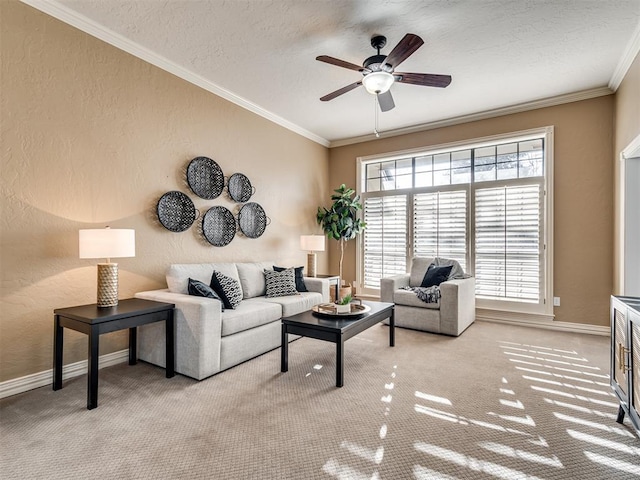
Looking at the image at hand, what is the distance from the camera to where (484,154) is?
16.6ft

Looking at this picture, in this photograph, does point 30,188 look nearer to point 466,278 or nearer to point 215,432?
point 215,432

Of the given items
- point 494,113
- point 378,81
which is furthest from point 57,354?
point 494,113

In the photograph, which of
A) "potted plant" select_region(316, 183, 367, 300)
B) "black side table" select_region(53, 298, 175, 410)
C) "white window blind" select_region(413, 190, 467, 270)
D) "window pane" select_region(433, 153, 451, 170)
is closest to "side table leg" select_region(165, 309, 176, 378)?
"black side table" select_region(53, 298, 175, 410)

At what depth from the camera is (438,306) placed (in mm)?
4109

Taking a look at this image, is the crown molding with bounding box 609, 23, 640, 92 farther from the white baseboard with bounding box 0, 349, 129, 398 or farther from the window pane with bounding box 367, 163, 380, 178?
the white baseboard with bounding box 0, 349, 129, 398

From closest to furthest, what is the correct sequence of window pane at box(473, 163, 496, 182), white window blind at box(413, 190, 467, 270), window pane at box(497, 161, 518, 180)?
window pane at box(497, 161, 518, 180)
window pane at box(473, 163, 496, 182)
white window blind at box(413, 190, 467, 270)

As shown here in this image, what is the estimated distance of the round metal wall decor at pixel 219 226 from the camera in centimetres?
401

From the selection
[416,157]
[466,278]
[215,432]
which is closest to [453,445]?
[215,432]

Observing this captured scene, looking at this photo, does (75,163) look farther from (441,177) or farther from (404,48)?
(441,177)

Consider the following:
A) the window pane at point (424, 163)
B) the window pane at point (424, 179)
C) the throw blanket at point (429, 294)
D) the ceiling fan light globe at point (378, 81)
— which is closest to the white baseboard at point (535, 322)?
the throw blanket at point (429, 294)

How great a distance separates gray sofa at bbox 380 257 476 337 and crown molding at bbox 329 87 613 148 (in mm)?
2114

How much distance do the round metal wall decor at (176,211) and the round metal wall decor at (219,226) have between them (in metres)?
0.19

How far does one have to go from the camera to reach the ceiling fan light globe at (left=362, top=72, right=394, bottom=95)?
2956 mm

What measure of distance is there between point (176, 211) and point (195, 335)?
1.51 m
